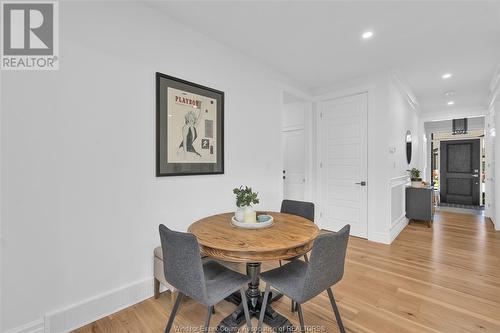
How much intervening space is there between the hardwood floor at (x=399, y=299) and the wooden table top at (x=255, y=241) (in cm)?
70

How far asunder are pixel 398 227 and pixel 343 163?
1469mm

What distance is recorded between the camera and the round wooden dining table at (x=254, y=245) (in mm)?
1427

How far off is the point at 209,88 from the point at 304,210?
1644 millimetres

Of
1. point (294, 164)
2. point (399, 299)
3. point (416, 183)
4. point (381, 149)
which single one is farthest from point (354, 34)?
point (416, 183)

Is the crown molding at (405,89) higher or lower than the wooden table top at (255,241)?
higher

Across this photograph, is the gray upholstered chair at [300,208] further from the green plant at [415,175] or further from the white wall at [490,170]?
the white wall at [490,170]

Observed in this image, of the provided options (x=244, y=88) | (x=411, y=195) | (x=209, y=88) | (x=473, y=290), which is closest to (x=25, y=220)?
(x=209, y=88)

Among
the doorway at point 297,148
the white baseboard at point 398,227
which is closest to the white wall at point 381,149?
the white baseboard at point 398,227

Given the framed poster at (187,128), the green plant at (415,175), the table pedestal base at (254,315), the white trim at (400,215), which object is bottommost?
the table pedestal base at (254,315)

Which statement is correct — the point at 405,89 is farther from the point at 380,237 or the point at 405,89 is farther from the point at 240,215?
the point at 240,215

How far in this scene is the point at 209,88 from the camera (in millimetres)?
2514

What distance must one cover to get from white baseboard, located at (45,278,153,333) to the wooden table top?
786 millimetres

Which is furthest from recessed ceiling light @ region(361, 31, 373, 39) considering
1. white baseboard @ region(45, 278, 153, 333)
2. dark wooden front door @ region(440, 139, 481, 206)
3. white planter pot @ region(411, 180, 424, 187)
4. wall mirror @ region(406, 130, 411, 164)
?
dark wooden front door @ region(440, 139, 481, 206)

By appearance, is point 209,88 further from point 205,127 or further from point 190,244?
point 190,244
